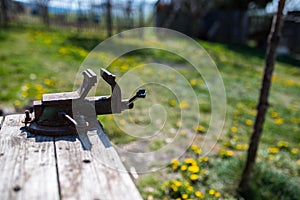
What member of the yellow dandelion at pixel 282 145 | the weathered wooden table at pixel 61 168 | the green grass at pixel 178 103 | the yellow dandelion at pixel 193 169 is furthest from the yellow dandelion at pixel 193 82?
the weathered wooden table at pixel 61 168

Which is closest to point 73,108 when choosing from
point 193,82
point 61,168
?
point 61,168

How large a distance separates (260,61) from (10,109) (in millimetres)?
9272

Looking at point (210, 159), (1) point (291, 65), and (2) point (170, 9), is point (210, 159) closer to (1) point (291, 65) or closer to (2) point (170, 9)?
(1) point (291, 65)

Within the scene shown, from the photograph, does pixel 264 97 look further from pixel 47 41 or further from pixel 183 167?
pixel 47 41

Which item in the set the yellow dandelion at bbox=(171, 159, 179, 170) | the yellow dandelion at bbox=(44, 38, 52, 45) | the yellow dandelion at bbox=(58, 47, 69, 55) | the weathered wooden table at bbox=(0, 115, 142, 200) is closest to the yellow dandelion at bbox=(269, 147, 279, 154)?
the yellow dandelion at bbox=(171, 159, 179, 170)

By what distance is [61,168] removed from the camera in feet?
3.47

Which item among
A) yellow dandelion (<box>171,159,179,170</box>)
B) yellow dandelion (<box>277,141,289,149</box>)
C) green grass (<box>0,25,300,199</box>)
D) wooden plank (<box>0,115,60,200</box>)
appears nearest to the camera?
wooden plank (<box>0,115,60,200</box>)

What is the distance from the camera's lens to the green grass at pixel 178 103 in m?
3.03

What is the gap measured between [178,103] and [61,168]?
4243 mm

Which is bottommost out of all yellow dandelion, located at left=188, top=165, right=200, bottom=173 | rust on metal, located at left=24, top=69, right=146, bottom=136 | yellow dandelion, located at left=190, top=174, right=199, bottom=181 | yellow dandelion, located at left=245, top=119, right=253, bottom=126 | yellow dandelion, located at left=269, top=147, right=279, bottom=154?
yellow dandelion, located at left=269, top=147, right=279, bottom=154

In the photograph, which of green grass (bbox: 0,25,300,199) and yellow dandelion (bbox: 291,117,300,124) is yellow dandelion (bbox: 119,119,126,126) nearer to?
green grass (bbox: 0,25,300,199)

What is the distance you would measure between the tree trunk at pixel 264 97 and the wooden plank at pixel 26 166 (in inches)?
80.1

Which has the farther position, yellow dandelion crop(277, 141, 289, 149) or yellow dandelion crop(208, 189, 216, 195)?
yellow dandelion crop(277, 141, 289, 149)

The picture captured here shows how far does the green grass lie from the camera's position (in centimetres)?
303
